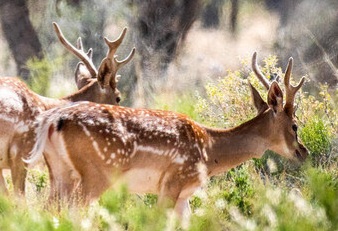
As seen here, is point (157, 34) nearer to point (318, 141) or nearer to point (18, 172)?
point (318, 141)

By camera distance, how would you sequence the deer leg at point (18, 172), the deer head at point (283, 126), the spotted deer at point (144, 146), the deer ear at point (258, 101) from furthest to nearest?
the deer ear at point (258, 101)
the deer head at point (283, 126)
the deer leg at point (18, 172)
the spotted deer at point (144, 146)

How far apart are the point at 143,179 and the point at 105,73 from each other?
2839 mm

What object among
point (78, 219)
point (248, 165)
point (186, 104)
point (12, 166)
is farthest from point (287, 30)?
point (78, 219)

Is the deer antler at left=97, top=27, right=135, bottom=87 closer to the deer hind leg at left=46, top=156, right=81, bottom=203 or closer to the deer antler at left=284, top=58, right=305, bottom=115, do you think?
the deer antler at left=284, top=58, right=305, bottom=115

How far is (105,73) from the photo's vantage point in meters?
11.6

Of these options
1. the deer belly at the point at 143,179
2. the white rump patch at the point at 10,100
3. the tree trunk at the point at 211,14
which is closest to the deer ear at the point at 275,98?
the deer belly at the point at 143,179

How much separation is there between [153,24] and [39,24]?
2.04 metres

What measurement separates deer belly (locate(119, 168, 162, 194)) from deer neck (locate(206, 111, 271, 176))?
2.14 feet

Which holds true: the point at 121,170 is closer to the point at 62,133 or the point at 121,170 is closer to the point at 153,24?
the point at 62,133

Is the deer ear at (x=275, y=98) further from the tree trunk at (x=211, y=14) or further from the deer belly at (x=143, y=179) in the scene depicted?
the tree trunk at (x=211, y=14)

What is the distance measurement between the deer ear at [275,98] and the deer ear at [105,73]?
2.07 m

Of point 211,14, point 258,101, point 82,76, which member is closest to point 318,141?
point 258,101

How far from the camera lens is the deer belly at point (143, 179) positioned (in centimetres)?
889

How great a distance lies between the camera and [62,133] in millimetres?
8547
